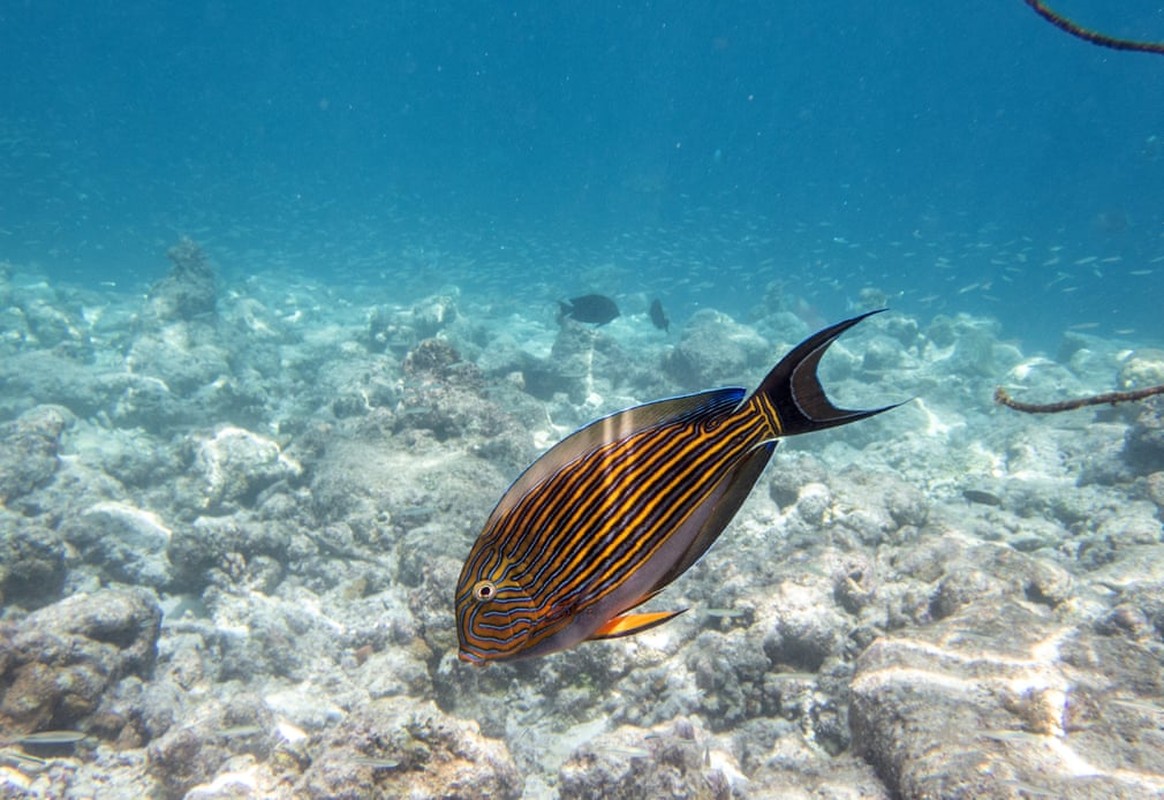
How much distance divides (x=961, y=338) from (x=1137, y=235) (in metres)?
47.0

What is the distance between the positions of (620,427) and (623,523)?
8.8 inches

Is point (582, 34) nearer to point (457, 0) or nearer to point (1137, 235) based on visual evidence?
point (457, 0)

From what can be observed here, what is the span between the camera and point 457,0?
68.6 m

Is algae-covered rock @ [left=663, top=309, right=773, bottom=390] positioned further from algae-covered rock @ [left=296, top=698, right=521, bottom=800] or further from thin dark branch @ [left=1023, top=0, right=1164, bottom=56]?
thin dark branch @ [left=1023, top=0, right=1164, bottom=56]

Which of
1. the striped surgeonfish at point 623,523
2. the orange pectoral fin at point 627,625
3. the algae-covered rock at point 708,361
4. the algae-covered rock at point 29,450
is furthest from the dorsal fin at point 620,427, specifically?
the algae-covered rock at point 708,361

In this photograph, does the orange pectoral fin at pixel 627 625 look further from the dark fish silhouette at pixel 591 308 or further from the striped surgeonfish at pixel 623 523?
the dark fish silhouette at pixel 591 308

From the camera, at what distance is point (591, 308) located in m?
11.1

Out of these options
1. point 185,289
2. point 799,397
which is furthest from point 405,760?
point 185,289

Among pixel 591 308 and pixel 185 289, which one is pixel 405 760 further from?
pixel 185 289

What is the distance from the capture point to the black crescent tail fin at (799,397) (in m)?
1.13

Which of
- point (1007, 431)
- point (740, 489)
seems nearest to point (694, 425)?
point (740, 489)

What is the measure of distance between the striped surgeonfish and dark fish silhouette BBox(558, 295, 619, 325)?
32.1ft

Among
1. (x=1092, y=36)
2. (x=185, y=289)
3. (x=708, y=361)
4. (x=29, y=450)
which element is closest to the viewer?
(x=1092, y=36)

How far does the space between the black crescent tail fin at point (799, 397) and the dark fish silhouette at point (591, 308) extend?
32.3 feet
